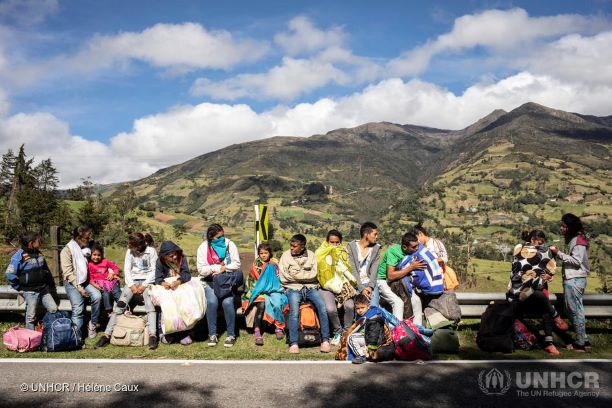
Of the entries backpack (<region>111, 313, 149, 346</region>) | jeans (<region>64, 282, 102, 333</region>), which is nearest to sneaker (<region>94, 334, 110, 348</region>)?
backpack (<region>111, 313, 149, 346</region>)

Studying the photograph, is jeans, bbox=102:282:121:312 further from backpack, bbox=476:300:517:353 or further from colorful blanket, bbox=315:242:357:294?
backpack, bbox=476:300:517:353

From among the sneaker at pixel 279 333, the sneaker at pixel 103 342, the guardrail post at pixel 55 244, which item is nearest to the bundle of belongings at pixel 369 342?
the sneaker at pixel 279 333

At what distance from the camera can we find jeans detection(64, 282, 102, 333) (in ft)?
25.2

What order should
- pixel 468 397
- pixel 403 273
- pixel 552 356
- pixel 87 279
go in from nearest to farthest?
1. pixel 468 397
2. pixel 552 356
3. pixel 403 273
4. pixel 87 279

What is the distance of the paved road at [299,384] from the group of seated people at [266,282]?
1.13m

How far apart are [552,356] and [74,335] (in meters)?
7.36

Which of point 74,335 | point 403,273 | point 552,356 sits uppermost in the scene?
point 403,273

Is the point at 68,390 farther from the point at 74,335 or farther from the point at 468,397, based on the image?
the point at 468,397

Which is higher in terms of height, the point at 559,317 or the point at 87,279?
the point at 87,279

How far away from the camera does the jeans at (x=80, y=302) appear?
7.68 m

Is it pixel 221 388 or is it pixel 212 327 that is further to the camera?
pixel 212 327

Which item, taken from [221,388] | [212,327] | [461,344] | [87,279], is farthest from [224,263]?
[461,344]

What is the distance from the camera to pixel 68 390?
5.17 metres

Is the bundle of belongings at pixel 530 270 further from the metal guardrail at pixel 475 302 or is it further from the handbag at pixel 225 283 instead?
the handbag at pixel 225 283
